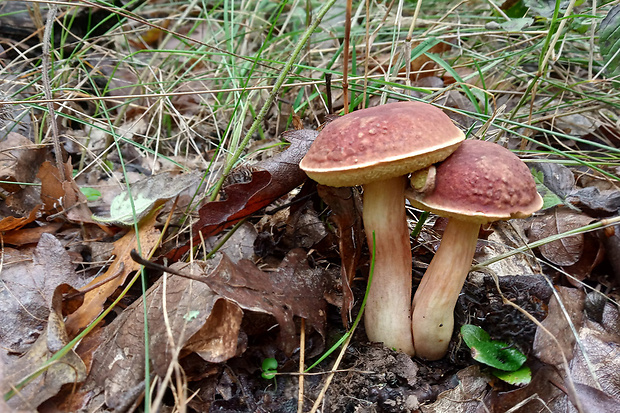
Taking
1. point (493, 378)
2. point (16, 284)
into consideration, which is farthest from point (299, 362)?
point (16, 284)

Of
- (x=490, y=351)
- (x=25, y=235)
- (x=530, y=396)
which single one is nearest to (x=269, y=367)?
(x=490, y=351)

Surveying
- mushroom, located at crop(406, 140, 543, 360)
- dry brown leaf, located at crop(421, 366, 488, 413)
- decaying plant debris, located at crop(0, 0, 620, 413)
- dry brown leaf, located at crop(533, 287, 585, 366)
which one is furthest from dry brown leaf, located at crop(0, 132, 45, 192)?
dry brown leaf, located at crop(533, 287, 585, 366)

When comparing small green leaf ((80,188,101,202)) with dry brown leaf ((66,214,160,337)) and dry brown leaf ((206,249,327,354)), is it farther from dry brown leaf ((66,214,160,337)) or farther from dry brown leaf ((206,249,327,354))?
dry brown leaf ((206,249,327,354))

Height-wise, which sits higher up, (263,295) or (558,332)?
(263,295)

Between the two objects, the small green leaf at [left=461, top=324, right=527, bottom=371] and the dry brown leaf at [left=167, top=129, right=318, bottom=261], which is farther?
the dry brown leaf at [left=167, top=129, right=318, bottom=261]


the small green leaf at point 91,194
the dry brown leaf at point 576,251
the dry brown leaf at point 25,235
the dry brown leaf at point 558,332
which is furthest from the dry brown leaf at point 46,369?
the dry brown leaf at point 576,251

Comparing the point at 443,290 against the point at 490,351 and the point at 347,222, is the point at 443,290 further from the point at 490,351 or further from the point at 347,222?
the point at 347,222
